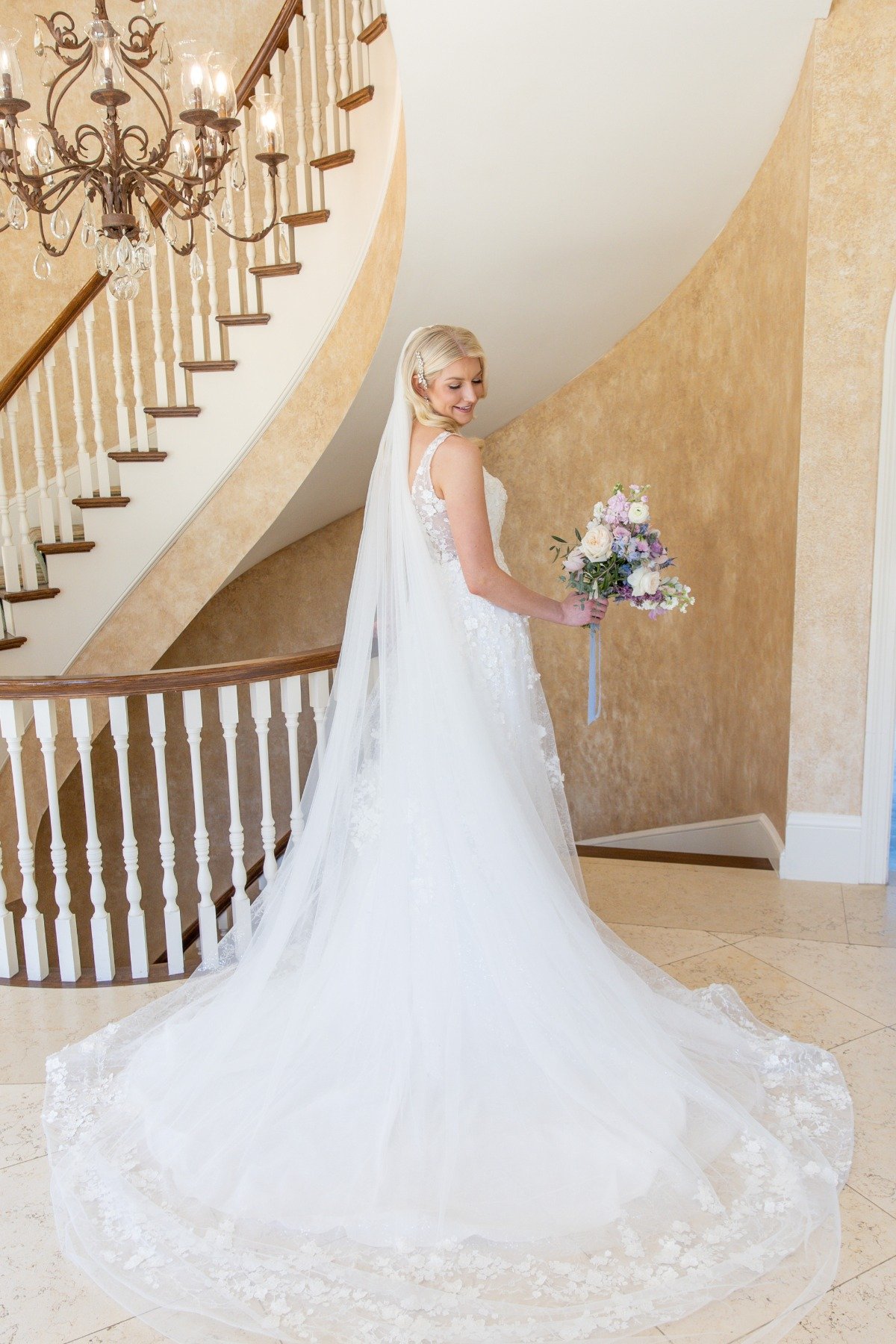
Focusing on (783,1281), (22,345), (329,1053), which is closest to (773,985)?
(783,1281)

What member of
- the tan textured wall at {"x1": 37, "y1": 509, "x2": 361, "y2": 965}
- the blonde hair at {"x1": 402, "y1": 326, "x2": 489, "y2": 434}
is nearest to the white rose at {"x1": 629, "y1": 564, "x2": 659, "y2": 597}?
the blonde hair at {"x1": 402, "y1": 326, "x2": 489, "y2": 434}

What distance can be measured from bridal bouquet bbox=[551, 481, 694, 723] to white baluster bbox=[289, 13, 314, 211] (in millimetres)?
2955

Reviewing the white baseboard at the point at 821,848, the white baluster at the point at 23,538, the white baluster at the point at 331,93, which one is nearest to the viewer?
the white baseboard at the point at 821,848

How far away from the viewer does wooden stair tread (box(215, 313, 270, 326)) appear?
15.5 ft

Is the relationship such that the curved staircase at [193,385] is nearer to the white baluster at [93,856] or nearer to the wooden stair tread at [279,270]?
the wooden stair tread at [279,270]

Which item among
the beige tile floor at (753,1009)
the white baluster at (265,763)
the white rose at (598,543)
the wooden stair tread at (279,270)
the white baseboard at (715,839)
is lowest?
the white baseboard at (715,839)

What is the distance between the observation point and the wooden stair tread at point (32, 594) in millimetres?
4898

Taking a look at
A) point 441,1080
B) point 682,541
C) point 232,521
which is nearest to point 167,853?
point 441,1080

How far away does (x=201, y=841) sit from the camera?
304cm

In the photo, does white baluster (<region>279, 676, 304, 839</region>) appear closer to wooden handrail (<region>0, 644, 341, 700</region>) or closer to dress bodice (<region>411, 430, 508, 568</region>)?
wooden handrail (<region>0, 644, 341, 700</region>)

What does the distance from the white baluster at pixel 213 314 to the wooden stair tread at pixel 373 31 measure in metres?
1.04

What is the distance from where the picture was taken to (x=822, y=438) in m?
3.54

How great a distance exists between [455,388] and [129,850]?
5.54ft

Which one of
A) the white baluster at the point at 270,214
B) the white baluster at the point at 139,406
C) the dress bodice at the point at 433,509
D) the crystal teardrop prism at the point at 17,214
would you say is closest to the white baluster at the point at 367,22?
the white baluster at the point at 270,214
